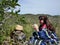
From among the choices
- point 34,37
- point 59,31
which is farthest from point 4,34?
point 59,31

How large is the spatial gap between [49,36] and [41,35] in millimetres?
169

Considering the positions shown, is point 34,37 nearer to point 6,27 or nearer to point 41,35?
point 41,35

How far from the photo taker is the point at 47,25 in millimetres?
7102

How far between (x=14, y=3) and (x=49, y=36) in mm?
2321

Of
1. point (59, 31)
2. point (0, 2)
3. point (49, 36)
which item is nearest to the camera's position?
point (0, 2)

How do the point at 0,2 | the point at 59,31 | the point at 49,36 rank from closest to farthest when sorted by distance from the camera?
the point at 0,2 < the point at 49,36 < the point at 59,31

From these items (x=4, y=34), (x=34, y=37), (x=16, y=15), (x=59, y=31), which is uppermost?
(x=16, y=15)

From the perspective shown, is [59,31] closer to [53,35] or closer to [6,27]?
[53,35]

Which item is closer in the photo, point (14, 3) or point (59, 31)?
point (14, 3)

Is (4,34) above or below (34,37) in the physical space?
above

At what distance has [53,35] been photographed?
6918 mm

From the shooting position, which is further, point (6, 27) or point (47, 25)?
point (47, 25)

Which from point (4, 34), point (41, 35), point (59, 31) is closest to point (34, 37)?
point (41, 35)

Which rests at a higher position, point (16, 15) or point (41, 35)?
point (16, 15)
